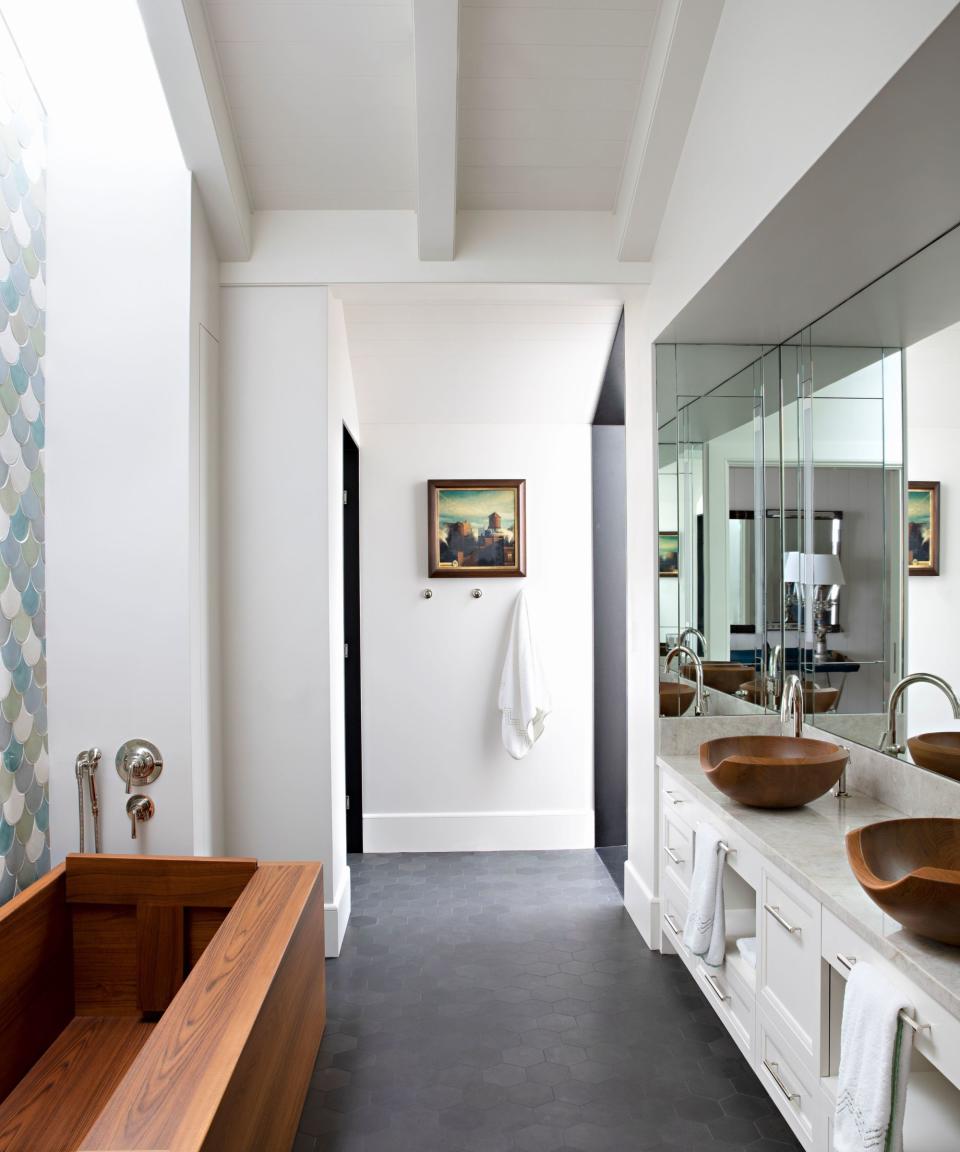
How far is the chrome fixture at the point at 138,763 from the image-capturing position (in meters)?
2.55

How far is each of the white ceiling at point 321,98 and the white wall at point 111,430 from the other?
363 millimetres

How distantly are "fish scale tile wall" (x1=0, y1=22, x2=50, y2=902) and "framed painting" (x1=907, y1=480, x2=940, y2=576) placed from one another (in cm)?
243

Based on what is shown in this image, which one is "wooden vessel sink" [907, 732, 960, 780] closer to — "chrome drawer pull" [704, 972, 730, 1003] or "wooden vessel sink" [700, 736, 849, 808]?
"wooden vessel sink" [700, 736, 849, 808]

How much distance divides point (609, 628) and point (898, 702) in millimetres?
2056

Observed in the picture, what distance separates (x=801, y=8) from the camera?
1731mm

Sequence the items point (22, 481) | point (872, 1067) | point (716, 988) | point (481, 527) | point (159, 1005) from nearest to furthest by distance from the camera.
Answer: point (872, 1067)
point (159, 1005)
point (716, 988)
point (22, 481)
point (481, 527)

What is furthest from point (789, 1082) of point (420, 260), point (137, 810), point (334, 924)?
point (420, 260)

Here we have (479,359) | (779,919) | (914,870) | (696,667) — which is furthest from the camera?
(479,359)

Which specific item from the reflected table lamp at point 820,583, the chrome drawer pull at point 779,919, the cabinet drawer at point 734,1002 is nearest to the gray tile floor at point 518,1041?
the cabinet drawer at point 734,1002

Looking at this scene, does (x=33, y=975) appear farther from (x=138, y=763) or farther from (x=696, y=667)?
(x=696, y=667)

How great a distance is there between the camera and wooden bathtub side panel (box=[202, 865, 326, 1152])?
139 cm

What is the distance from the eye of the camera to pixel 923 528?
6.79 ft

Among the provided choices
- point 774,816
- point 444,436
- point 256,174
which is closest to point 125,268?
point 256,174

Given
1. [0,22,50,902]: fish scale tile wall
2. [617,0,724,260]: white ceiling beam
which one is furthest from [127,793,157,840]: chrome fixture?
[617,0,724,260]: white ceiling beam
